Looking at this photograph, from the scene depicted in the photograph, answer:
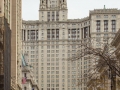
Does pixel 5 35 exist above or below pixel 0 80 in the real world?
above

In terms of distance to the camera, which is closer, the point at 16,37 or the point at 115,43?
the point at 115,43

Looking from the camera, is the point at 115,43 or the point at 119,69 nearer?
the point at 119,69

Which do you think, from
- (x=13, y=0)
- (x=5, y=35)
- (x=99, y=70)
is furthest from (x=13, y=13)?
(x=99, y=70)

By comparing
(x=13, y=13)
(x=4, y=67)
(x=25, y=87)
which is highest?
(x=13, y=13)

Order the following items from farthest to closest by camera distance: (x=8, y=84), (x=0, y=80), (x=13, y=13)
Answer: (x=13, y=13), (x=8, y=84), (x=0, y=80)

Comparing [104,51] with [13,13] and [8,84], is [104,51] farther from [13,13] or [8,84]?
[13,13]

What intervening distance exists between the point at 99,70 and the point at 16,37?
58.7 meters

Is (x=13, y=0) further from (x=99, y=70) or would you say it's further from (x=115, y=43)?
(x=99, y=70)

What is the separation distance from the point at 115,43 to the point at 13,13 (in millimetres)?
19282

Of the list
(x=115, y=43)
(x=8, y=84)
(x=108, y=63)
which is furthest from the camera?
(x=115, y=43)

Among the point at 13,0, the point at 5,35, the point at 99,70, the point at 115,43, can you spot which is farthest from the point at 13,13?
the point at 99,70

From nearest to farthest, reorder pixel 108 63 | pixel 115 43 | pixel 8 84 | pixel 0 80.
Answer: pixel 108 63, pixel 0 80, pixel 8 84, pixel 115 43

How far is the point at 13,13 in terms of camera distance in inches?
4050

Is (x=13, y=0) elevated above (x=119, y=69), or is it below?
above
